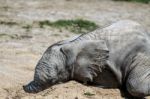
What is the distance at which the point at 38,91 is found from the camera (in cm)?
639

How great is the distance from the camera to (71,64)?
6.41 m

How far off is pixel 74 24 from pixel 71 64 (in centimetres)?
537

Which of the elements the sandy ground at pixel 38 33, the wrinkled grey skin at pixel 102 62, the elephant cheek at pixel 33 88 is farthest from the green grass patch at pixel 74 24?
the elephant cheek at pixel 33 88

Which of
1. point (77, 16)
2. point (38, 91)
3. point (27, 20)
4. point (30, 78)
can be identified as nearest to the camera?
point (38, 91)

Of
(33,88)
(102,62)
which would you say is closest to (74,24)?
(102,62)

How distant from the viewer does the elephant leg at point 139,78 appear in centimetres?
634

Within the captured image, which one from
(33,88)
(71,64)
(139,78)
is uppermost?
(71,64)

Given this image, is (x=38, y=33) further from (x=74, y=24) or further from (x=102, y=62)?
(x=102, y=62)

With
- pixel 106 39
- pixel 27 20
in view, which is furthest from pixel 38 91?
pixel 27 20

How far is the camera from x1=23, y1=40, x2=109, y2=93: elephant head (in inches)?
251

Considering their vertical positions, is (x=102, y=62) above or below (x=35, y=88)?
above

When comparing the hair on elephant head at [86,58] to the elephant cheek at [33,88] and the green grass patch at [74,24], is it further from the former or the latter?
the green grass patch at [74,24]

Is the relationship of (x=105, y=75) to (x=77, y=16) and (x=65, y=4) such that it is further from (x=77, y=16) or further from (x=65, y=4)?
(x=65, y=4)

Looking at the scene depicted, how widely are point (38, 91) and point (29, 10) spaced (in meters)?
6.95
